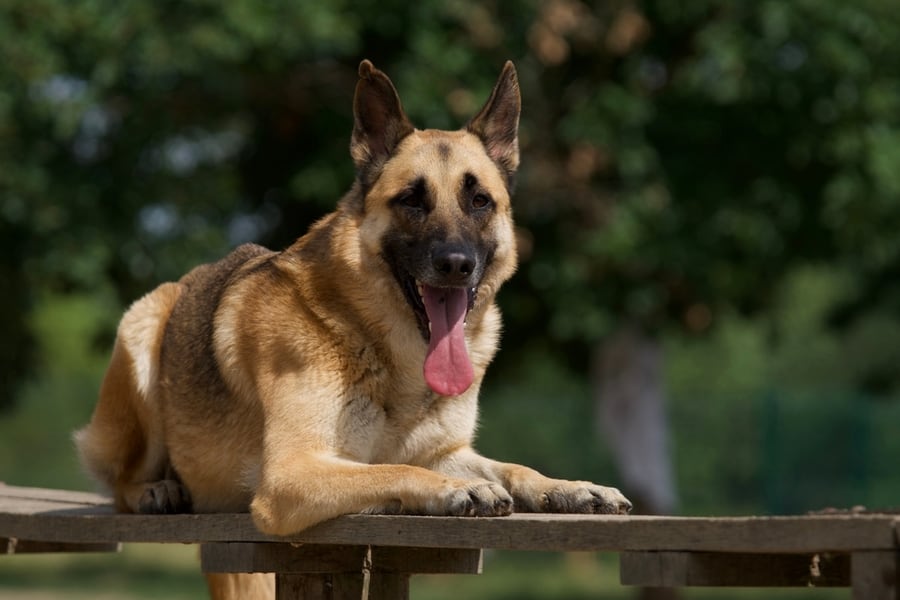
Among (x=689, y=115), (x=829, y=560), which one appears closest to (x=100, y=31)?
(x=689, y=115)

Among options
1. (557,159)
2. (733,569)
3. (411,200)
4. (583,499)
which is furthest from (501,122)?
(557,159)

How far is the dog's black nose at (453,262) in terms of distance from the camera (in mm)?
5117

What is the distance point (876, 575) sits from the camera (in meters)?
3.71

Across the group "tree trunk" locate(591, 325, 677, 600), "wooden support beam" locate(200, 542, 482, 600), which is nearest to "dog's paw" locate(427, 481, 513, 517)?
"wooden support beam" locate(200, 542, 482, 600)

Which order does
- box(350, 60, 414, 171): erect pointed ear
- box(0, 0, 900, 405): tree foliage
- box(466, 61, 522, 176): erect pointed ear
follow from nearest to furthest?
box(350, 60, 414, 171): erect pointed ear → box(466, 61, 522, 176): erect pointed ear → box(0, 0, 900, 405): tree foliage

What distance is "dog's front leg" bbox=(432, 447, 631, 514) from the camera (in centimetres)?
496

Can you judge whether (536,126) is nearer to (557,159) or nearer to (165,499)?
(557,159)

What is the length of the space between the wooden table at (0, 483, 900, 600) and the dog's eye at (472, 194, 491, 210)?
4.30ft

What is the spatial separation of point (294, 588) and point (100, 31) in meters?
8.88

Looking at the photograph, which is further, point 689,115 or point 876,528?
point 689,115

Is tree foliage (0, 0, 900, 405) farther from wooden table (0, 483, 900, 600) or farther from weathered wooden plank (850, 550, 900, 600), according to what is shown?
weathered wooden plank (850, 550, 900, 600)

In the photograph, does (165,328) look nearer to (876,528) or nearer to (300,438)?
(300,438)

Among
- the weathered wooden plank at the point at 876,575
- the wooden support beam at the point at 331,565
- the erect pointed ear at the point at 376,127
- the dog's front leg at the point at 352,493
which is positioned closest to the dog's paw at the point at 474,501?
the dog's front leg at the point at 352,493

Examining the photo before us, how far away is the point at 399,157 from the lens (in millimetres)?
5559
